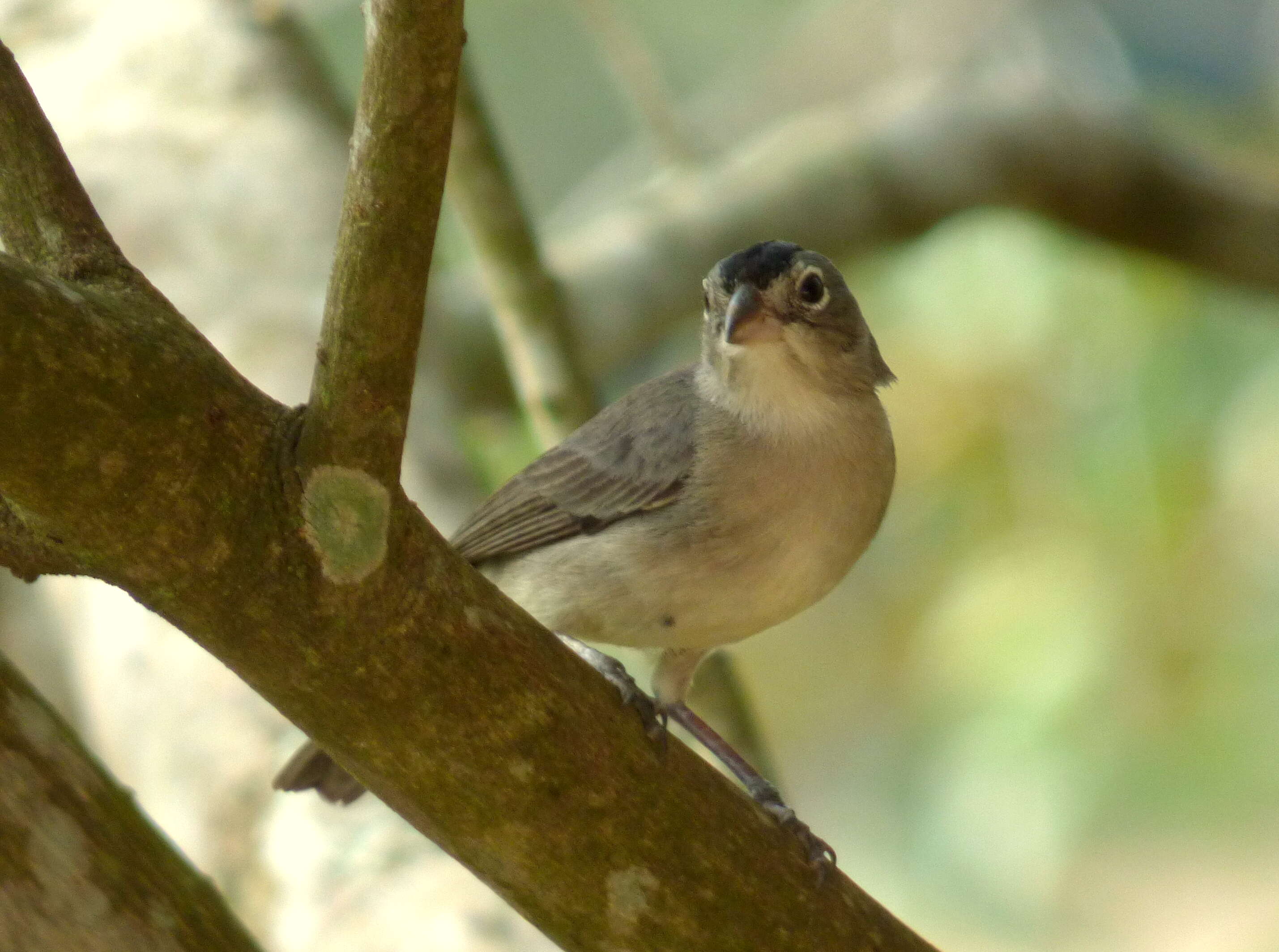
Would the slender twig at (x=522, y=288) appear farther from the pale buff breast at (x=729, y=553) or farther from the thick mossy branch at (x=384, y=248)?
the thick mossy branch at (x=384, y=248)

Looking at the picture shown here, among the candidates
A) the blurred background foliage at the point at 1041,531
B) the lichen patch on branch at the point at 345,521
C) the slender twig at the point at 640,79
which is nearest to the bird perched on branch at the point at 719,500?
the lichen patch on branch at the point at 345,521

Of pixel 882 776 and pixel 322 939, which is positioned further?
pixel 882 776

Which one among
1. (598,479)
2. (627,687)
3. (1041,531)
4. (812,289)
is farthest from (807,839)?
(1041,531)

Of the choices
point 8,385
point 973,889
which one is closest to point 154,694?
point 8,385

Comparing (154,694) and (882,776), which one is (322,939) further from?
(882,776)

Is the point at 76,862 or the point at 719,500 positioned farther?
the point at 719,500

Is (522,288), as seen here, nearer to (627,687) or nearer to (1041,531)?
(627,687)
